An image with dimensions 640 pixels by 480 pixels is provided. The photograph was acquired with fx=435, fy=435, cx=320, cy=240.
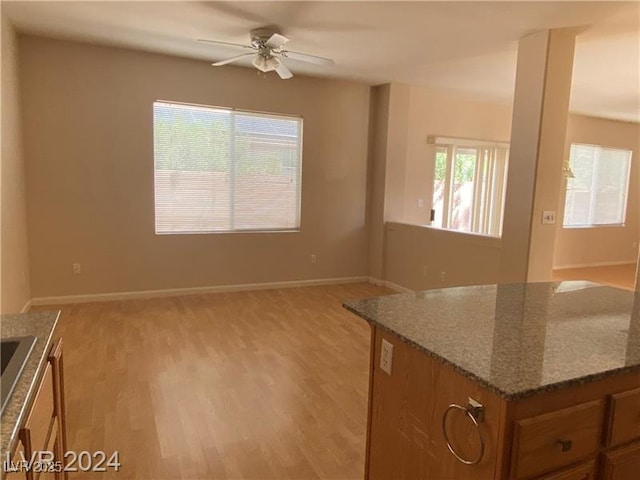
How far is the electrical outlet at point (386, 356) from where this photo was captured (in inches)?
57.7

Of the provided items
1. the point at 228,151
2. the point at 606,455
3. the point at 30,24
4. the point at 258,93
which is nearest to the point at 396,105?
the point at 258,93

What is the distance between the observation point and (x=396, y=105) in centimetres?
561

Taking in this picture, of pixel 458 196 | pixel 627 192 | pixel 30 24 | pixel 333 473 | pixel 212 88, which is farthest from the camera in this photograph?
pixel 627 192

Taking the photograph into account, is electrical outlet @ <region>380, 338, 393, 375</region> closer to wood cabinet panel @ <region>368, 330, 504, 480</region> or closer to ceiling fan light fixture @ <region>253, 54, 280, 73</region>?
wood cabinet panel @ <region>368, 330, 504, 480</region>

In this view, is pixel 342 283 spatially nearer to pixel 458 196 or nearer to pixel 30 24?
pixel 458 196

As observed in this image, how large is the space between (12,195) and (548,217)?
14.9ft

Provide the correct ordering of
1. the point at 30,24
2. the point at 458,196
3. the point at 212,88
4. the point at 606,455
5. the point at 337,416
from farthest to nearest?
the point at 458,196, the point at 212,88, the point at 30,24, the point at 337,416, the point at 606,455

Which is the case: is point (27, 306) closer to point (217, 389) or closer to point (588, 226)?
point (217, 389)

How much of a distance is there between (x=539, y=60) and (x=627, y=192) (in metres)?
6.09

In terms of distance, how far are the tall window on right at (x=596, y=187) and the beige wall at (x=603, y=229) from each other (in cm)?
12

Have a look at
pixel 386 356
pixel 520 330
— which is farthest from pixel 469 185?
pixel 386 356

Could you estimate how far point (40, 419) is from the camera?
3.84ft

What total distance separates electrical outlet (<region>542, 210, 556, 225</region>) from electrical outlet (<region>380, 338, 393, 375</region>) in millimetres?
2711

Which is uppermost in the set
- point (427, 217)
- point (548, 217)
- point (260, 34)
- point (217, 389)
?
point (260, 34)
